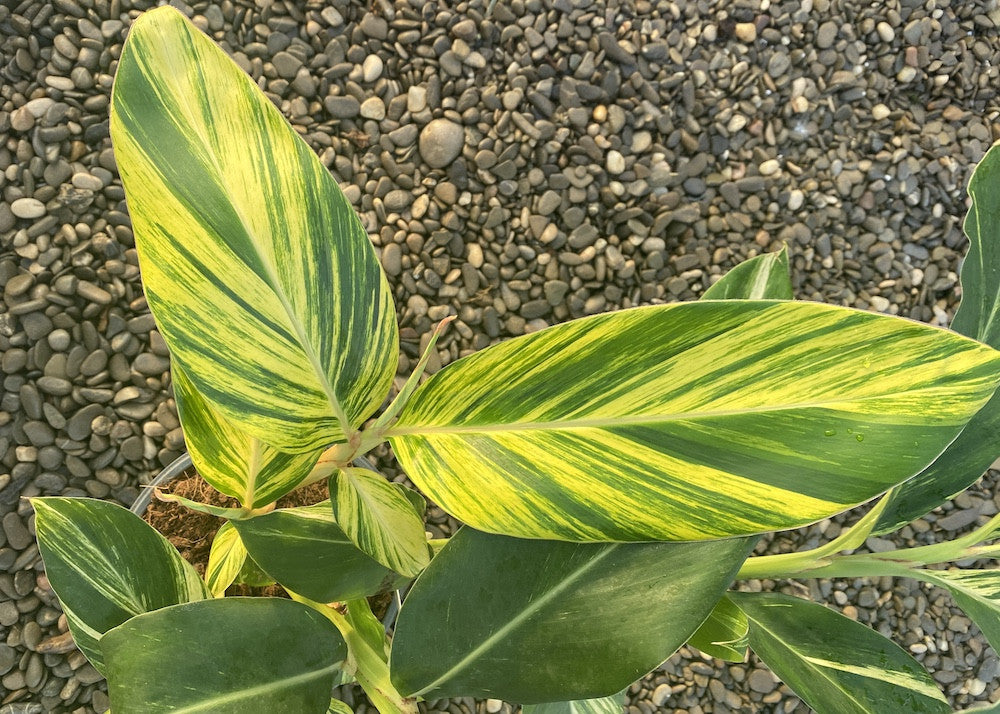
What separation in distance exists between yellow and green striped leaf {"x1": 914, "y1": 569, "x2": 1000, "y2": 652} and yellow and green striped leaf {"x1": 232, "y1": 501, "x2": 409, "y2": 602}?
435 millimetres

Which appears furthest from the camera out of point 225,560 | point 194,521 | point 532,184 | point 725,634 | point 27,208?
point 532,184

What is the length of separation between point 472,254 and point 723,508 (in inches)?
27.8

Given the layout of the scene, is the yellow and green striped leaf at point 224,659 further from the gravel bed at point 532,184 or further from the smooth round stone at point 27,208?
the smooth round stone at point 27,208

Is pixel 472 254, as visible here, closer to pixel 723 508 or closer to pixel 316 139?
pixel 316 139

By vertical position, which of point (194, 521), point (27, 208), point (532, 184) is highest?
point (532, 184)

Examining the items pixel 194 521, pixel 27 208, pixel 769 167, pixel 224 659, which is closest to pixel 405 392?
pixel 224 659

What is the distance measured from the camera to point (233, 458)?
0.56m

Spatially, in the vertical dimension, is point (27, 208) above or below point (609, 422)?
below

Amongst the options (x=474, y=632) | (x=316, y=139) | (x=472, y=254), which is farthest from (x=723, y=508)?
(x=316, y=139)

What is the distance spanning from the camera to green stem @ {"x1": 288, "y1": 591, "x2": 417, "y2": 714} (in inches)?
21.5

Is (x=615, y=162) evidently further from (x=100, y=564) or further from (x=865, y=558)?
(x=100, y=564)

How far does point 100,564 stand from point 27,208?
59 centimetres

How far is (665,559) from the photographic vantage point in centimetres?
46

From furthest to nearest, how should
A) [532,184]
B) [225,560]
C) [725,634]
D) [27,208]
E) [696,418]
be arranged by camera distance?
[532,184] < [27,208] < [225,560] < [725,634] < [696,418]
